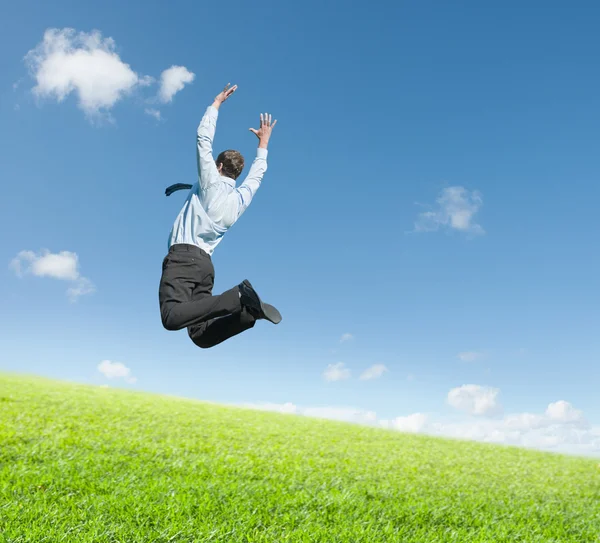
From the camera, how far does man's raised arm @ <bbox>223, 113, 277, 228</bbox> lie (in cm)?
517

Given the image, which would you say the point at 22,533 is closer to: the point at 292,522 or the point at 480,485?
the point at 292,522

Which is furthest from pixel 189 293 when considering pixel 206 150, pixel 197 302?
pixel 206 150

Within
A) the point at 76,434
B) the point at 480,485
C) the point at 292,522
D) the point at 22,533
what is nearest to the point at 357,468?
the point at 480,485

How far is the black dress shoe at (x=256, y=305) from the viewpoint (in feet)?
15.2

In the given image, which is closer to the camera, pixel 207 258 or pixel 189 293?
pixel 189 293

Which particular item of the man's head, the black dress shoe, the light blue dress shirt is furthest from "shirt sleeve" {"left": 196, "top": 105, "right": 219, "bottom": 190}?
the black dress shoe

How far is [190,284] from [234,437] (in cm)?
743

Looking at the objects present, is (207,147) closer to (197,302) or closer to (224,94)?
(224,94)

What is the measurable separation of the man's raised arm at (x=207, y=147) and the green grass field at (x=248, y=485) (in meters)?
3.51

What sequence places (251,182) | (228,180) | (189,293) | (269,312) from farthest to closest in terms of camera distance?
(251,182) < (228,180) < (189,293) < (269,312)

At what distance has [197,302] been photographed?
15.6 feet

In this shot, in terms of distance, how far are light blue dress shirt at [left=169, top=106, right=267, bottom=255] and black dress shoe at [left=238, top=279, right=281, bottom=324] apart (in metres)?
0.69

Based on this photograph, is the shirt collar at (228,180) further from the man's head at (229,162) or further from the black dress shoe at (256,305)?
the black dress shoe at (256,305)

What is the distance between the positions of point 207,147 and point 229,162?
40 cm
